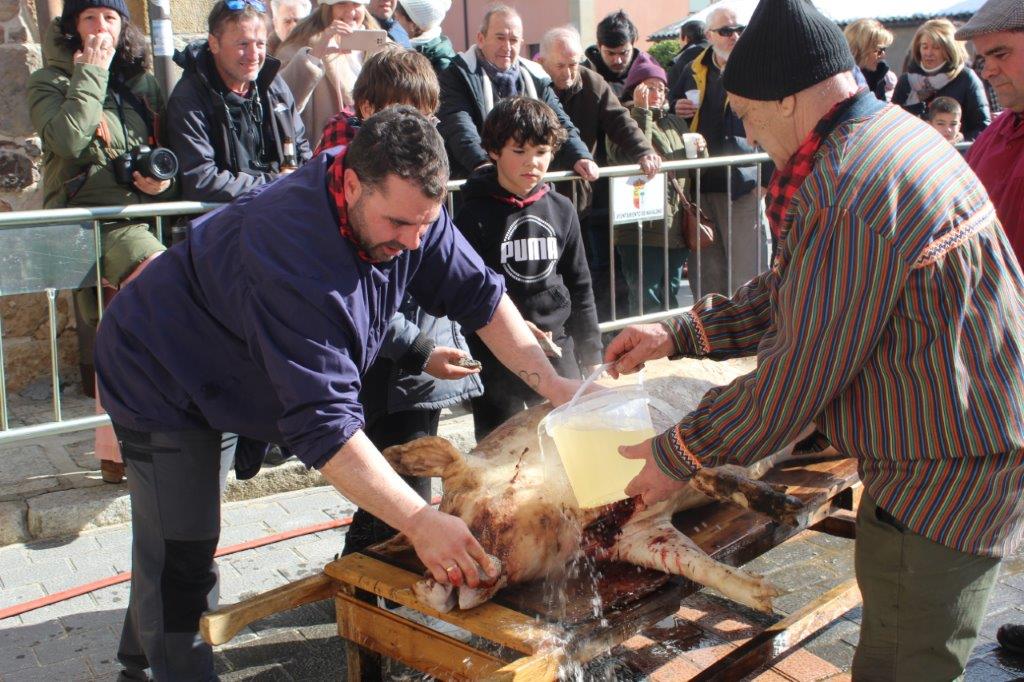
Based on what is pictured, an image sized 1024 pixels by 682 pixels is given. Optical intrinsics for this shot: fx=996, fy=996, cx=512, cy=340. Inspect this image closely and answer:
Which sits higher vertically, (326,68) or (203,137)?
(326,68)

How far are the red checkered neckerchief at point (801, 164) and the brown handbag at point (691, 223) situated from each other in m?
4.00

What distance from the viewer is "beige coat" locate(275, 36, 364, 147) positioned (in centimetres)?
541

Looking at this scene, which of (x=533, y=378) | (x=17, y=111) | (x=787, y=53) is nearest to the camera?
(x=787, y=53)

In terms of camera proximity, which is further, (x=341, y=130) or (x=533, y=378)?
(x=341, y=130)

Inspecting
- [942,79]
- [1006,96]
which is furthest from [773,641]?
[942,79]

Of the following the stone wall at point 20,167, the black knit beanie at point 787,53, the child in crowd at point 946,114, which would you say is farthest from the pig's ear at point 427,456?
the child in crowd at point 946,114

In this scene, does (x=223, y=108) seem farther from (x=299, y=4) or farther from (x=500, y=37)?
(x=299, y=4)

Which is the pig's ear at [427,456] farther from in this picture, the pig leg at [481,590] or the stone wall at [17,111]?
the stone wall at [17,111]

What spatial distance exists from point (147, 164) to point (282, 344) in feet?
8.10

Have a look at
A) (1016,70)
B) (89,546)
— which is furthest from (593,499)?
(89,546)

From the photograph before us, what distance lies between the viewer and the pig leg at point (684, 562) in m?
2.70

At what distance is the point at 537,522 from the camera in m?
2.95

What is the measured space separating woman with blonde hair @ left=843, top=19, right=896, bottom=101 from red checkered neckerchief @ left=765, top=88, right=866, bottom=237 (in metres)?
5.83

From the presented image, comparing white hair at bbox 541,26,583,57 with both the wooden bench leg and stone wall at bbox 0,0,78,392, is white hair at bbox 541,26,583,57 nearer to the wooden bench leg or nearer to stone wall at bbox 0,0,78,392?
stone wall at bbox 0,0,78,392
